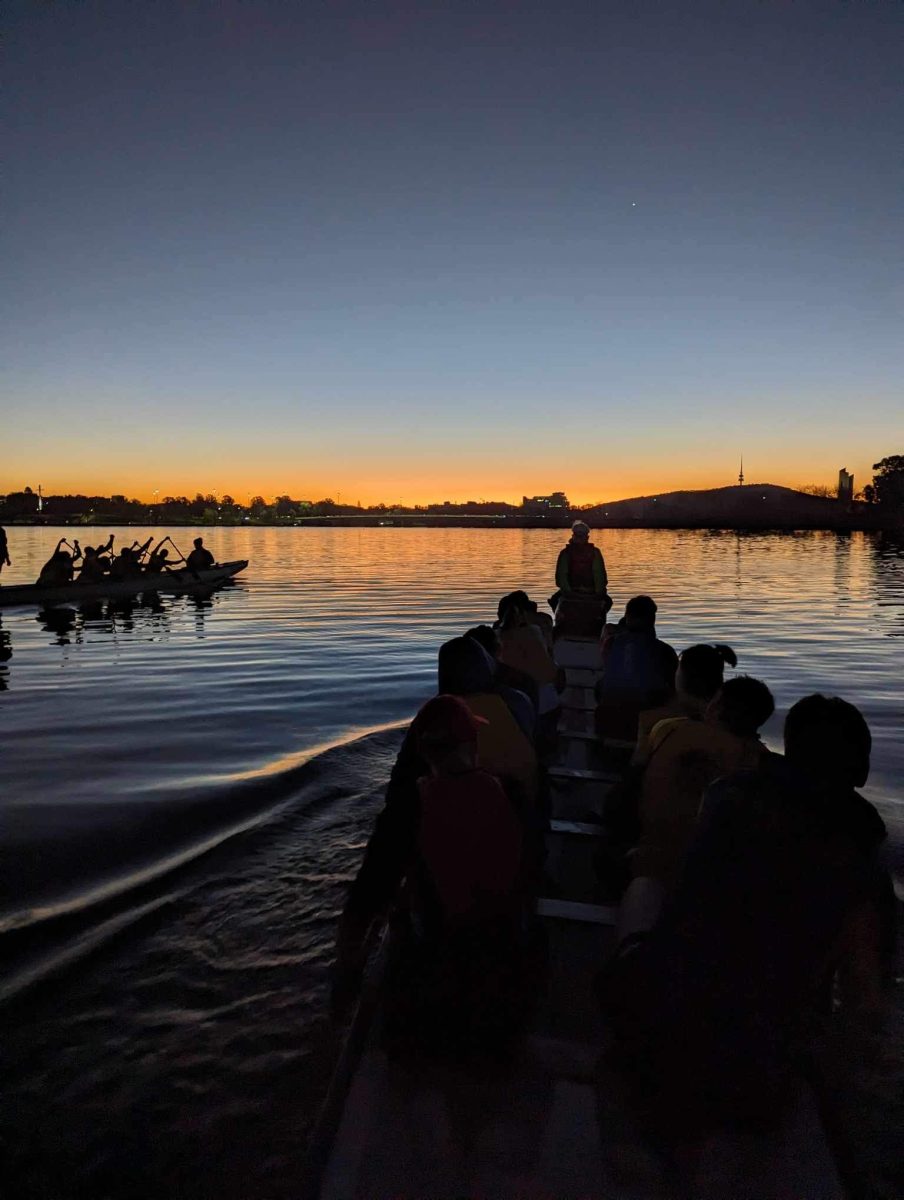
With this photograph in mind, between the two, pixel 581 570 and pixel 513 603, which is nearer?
pixel 513 603

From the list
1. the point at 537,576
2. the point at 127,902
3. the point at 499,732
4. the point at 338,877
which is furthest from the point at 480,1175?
the point at 537,576

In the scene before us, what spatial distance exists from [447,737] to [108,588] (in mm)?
30177

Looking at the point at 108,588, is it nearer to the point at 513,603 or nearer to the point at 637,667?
the point at 513,603

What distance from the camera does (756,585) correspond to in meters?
40.0

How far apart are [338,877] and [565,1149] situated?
3.98m

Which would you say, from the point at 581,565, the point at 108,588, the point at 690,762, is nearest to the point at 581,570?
the point at 581,565

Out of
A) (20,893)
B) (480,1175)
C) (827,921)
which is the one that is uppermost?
(827,921)

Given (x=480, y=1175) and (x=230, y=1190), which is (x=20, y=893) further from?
(x=480, y=1175)

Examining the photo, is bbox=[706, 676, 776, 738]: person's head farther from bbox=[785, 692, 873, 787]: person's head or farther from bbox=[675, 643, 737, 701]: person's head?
bbox=[785, 692, 873, 787]: person's head

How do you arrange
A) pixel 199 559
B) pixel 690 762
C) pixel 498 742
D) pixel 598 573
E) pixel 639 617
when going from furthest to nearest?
pixel 199 559
pixel 598 573
pixel 639 617
pixel 498 742
pixel 690 762

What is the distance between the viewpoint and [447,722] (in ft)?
10.3

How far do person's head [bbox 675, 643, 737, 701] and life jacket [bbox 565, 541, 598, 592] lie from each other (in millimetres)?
9579

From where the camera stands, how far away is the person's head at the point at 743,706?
3.95 metres

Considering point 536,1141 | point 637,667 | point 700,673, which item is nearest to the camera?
point 536,1141
